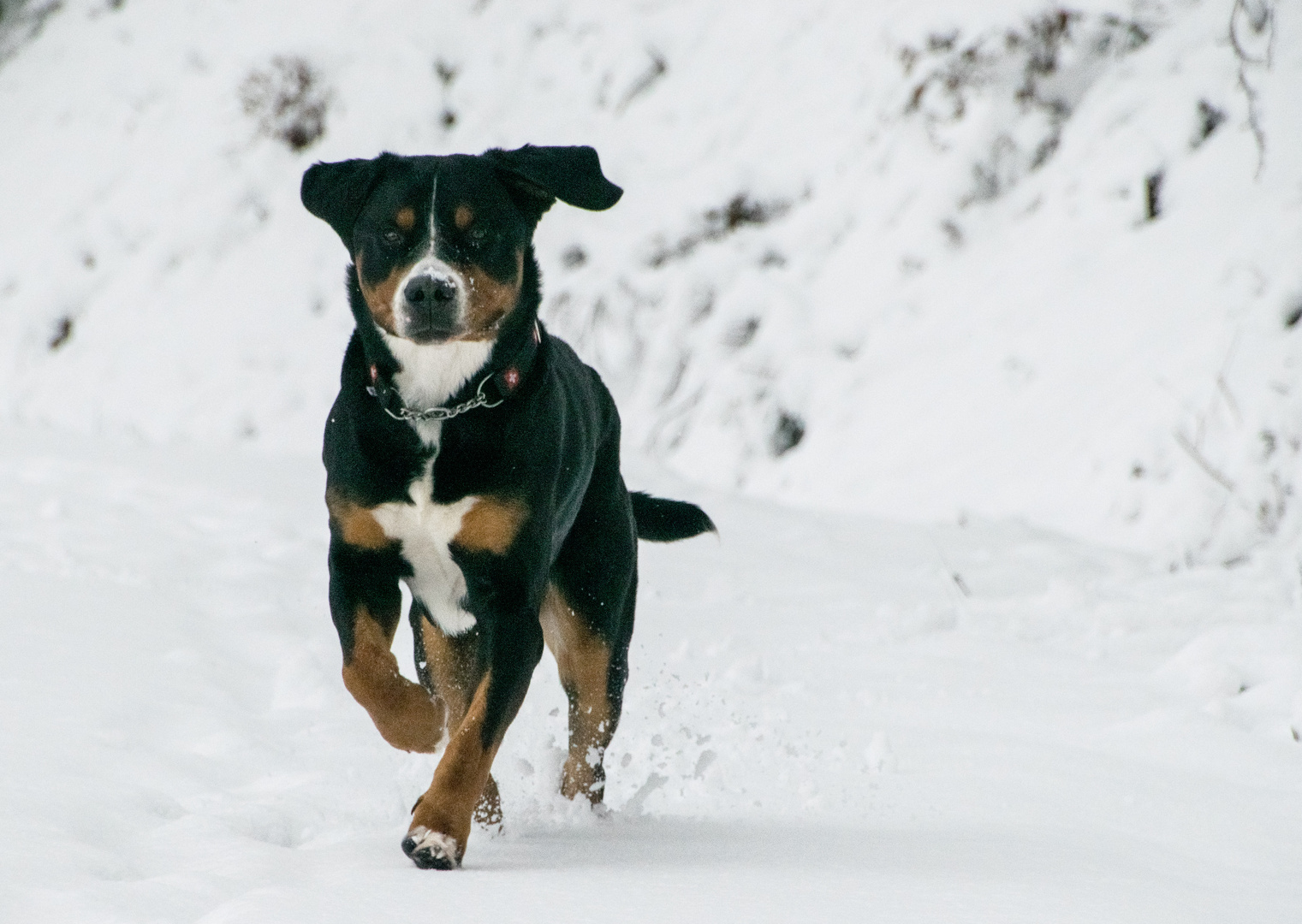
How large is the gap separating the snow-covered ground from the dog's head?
100 centimetres

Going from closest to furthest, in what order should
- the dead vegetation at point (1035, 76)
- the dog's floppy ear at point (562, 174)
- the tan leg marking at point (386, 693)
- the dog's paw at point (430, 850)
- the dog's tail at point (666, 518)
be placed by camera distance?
the dog's paw at point (430, 850)
the tan leg marking at point (386, 693)
the dog's floppy ear at point (562, 174)
the dog's tail at point (666, 518)
the dead vegetation at point (1035, 76)

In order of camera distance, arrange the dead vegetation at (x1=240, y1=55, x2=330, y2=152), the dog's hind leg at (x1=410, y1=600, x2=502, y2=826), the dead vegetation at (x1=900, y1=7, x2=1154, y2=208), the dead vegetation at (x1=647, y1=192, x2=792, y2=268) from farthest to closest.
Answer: the dead vegetation at (x1=240, y1=55, x2=330, y2=152)
the dead vegetation at (x1=647, y1=192, x2=792, y2=268)
the dead vegetation at (x1=900, y1=7, x2=1154, y2=208)
the dog's hind leg at (x1=410, y1=600, x2=502, y2=826)

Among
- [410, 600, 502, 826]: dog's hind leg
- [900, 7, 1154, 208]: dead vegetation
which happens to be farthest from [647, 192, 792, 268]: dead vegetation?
[410, 600, 502, 826]: dog's hind leg

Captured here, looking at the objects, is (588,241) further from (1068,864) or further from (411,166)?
(1068,864)

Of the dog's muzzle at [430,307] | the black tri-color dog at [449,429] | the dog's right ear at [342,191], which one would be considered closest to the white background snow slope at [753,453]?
the black tri-color dog at [449,429]

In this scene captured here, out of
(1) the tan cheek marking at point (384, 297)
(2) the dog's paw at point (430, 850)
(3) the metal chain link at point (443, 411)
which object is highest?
(1) the tan cheek marking at point (384, 297)

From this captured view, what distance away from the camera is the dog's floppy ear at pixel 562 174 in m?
2.81

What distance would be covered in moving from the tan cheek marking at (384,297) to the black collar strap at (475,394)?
11 centimetres

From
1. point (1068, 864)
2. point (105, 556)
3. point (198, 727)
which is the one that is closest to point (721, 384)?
point (105, 556)

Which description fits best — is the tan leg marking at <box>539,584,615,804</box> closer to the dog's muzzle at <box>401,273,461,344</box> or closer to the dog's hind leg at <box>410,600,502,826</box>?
the dog's hind leg at <box>410,600,502,826</box>

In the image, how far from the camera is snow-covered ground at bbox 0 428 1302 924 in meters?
2.12

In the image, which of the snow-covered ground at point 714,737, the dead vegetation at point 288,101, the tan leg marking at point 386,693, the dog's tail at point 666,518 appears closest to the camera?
the snow-covered ground at point 714,737

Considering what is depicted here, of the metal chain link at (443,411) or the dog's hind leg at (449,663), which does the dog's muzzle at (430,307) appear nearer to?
the metal chain link at (443,411)

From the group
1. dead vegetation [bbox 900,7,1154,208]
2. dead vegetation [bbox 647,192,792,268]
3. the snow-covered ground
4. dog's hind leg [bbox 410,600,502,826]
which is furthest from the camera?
dead vegetation [bbox 647,192,792,268]
